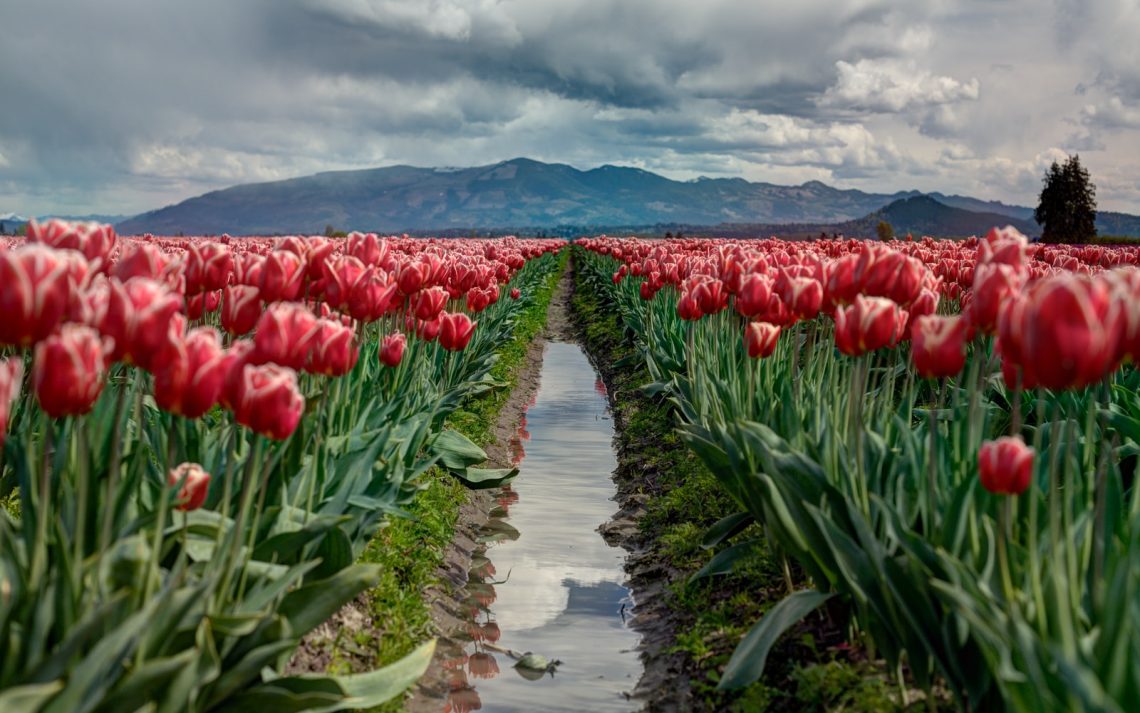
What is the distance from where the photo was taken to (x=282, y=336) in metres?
3.31

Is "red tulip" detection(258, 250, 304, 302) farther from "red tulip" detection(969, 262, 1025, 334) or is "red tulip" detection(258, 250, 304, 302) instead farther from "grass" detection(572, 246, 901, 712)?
"red tulip" detection(969, 262, 1025, 334)

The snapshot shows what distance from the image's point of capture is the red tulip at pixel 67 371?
2426mm

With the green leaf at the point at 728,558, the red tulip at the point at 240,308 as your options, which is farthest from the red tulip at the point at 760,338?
the red tulip at the point at 240,308

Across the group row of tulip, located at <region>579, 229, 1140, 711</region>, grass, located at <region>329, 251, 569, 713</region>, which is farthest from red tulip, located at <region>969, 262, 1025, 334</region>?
grass, located at <region>329, 251, 569, 713</region>

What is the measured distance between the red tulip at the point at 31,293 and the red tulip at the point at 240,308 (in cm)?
150

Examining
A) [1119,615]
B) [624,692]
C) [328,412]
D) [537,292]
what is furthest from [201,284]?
[537,292]

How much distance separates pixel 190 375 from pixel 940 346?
250cm

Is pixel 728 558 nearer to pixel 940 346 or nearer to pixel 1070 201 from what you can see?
pixel 940 346

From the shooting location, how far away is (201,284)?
424cm

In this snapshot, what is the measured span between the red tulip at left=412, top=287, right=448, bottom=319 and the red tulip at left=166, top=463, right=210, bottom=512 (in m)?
3.53

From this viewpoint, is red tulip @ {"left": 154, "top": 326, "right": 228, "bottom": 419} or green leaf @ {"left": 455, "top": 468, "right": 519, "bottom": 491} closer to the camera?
red tulip @ {"left": 154, "top": 326, "right": 228, "bottom": 419}

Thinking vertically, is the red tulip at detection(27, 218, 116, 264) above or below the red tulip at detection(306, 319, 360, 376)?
above

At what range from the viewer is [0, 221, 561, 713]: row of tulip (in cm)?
254

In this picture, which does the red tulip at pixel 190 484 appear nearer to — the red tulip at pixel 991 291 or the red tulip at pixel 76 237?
the red tulip at pixel 76 237
